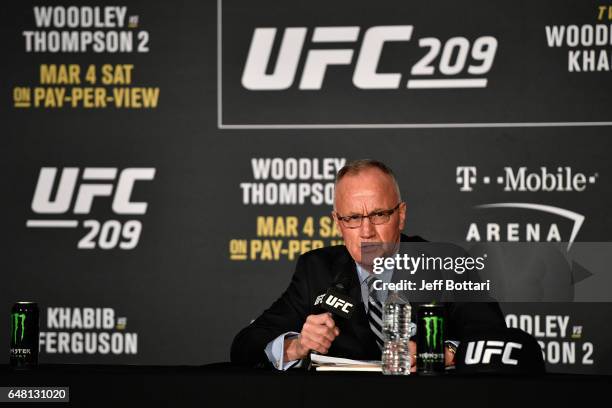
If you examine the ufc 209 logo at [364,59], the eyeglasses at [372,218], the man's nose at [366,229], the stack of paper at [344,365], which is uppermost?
the ufc 209 logo at [364,59]

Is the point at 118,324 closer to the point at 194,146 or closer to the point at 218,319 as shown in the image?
the point at 218,319

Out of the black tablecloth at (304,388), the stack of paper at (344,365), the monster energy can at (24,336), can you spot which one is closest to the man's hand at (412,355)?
the stack of paper at (344,365)

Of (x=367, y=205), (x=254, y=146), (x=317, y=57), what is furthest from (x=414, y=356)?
(x=317, y=57)

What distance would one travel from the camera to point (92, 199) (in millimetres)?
4508

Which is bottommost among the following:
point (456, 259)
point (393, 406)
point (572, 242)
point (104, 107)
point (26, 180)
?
point (393, 406)

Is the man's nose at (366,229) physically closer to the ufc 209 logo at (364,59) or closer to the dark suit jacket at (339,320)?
the dark suit jacket at (339,320)

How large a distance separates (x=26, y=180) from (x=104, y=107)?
0.52m

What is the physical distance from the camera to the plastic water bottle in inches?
86.7

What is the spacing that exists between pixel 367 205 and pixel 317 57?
1619 mm

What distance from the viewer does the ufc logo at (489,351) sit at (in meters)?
2.06

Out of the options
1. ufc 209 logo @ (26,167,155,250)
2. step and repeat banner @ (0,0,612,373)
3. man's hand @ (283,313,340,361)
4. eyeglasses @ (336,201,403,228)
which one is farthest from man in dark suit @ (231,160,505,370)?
ufc 209 logo @ (26,167,155,250)

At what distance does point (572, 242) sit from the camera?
14.0ft

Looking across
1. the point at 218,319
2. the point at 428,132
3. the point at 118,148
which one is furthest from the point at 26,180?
the point at 428,132

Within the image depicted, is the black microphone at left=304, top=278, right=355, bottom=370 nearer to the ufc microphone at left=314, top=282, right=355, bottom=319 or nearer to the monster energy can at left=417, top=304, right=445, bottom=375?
the ufc microphone at left=314, top=282, right=355, bottom=319
